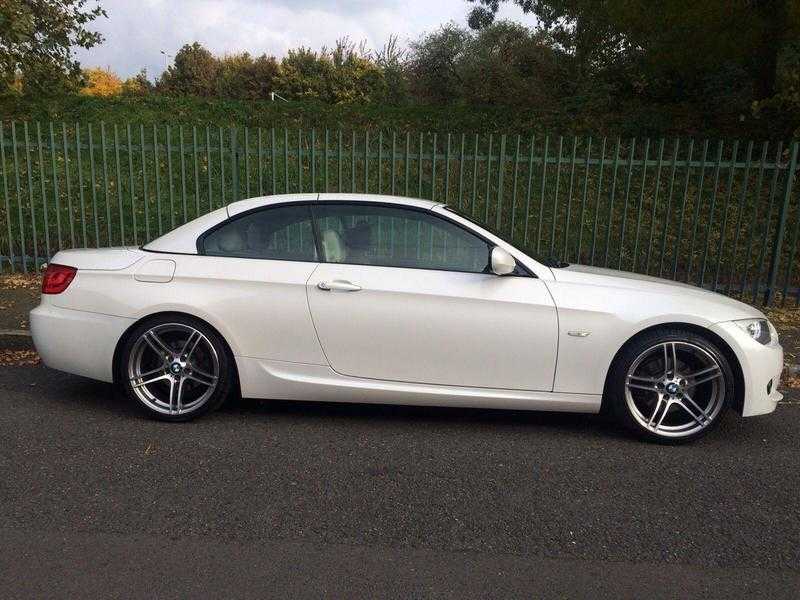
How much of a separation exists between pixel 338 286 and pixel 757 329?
2.51 metres

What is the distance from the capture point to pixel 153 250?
15.5ft

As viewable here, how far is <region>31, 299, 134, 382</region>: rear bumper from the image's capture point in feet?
15.1

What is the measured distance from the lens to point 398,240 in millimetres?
4586

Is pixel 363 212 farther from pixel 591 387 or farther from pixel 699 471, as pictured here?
pixel 699 471

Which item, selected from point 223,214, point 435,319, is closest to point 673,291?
point 435,319

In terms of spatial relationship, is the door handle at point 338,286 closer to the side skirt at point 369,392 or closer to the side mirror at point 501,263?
the side skirt at point 369,392

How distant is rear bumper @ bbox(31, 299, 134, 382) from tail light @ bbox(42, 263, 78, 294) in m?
0.09

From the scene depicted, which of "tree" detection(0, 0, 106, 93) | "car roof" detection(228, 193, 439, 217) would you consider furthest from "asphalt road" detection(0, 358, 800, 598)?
"tree" detection(0, 0, 106, 93)

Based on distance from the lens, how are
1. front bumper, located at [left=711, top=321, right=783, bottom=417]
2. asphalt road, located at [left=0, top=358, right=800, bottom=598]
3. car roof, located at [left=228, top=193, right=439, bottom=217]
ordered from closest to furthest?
asphalt road, located at [left=0, top=358, right=800, bottom=598] < front bumper, located at [left=711, top=321, right=783, bottom=417] < car roof, located at [left=228, top=193, right=439, bottom=217]

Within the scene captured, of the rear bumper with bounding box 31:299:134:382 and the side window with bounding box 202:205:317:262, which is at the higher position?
the side window with bounding box 202:205:317:262

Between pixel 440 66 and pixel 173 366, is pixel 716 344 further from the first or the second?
pixel 440 66

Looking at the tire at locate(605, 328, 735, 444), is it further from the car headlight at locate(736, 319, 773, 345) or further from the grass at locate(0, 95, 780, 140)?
the grass at locate(0, 95, 780, 140)

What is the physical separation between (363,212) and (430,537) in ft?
7.34

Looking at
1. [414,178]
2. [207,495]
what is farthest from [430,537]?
[414,178]
